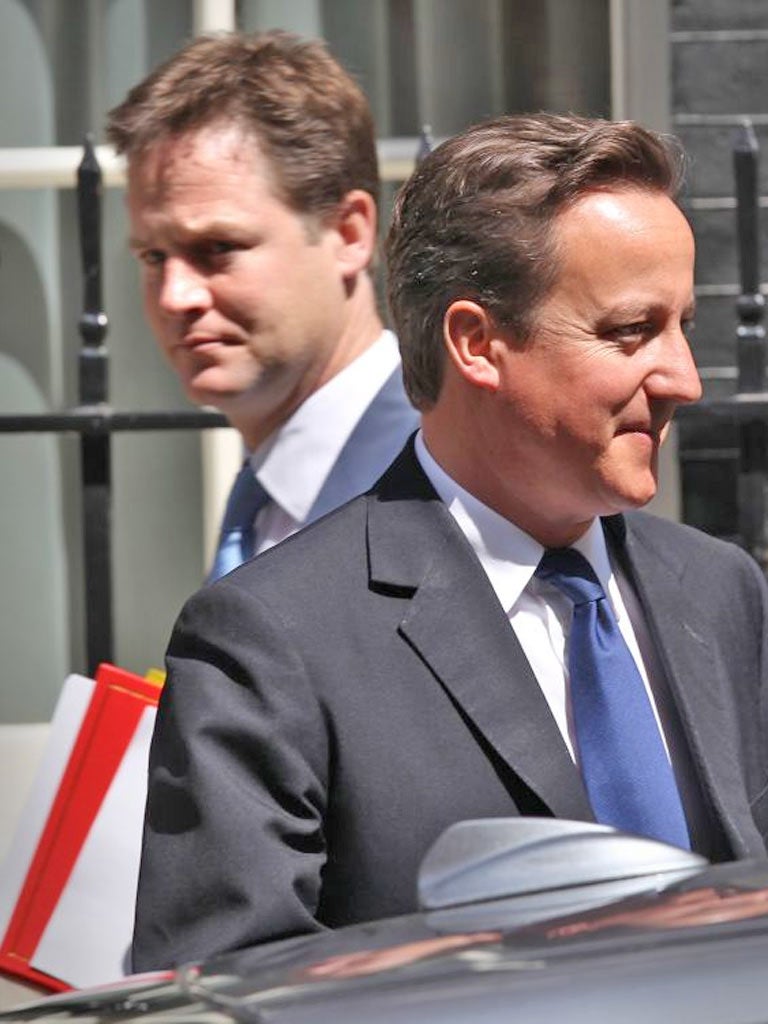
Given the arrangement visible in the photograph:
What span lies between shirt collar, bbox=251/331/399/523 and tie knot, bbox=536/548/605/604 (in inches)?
34.5

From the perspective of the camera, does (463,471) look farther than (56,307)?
No

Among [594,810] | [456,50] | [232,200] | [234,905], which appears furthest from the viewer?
[456,50]

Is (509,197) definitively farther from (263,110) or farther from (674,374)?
(263,110)

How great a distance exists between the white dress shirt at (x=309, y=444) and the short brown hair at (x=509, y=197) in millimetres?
840

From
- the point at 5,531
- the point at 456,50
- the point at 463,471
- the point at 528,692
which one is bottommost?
the point at 5,531

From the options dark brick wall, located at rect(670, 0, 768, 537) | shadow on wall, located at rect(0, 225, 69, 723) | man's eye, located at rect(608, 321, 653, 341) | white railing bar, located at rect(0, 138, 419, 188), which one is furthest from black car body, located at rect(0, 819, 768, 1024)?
white railing bar, located at rect(0, 138, 419, 188)

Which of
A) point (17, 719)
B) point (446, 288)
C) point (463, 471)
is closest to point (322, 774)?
point (463, 471)

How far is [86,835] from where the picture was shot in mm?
3424

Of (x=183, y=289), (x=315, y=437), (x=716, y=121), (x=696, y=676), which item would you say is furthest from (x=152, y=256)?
(x=716, y=121)

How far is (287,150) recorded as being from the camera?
387 centimetres

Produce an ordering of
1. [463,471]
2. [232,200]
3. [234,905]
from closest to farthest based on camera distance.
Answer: [234,905] → [463,471] → [232,200]

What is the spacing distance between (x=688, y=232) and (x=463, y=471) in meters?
0.42

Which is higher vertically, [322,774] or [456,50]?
[456,50]

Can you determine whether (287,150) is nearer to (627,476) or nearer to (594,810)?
(627,476)
